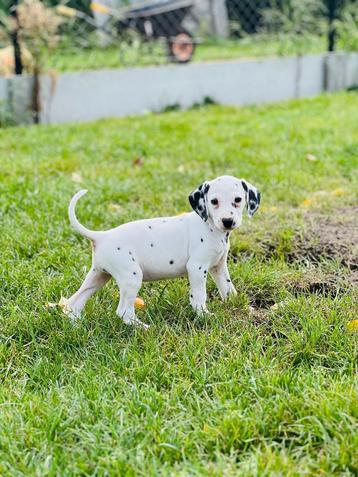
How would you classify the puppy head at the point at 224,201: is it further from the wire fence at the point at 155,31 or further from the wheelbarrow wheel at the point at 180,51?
the wheelbarrow wheel at the point at 180,51

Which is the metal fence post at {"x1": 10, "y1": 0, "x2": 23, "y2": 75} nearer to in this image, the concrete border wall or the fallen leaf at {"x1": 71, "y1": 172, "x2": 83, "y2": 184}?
the concrete border wall

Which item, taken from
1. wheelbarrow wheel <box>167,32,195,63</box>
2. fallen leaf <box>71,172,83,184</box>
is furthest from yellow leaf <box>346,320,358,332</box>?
wheelbarrow wheel <box>167,32,195,63</box>

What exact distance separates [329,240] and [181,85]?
577 centimetres

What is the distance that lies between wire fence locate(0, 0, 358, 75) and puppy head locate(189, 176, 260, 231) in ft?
18.0

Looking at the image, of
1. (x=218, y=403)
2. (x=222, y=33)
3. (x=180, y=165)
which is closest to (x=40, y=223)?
(x=180, y=165)

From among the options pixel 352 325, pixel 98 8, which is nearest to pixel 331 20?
pixel 98 8

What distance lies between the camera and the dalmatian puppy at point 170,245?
265 centimetres

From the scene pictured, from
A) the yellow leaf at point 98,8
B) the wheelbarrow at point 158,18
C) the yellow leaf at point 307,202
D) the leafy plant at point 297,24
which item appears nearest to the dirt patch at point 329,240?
the yellow leaf at point 307,202

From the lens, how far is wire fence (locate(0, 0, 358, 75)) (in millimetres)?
7676

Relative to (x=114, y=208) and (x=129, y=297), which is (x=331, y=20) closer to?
(x=114, y=208)

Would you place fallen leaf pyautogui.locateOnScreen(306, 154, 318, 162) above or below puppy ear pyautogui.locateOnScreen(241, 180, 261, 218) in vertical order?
below

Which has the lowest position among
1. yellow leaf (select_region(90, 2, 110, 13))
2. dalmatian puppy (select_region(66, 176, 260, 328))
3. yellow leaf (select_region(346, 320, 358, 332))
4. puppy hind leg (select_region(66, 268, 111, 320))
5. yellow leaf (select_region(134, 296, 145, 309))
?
yellow leaf (select_region(134, 296, 145, 309))

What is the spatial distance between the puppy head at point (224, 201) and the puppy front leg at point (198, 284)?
187 mm

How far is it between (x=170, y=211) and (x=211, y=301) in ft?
4.21
